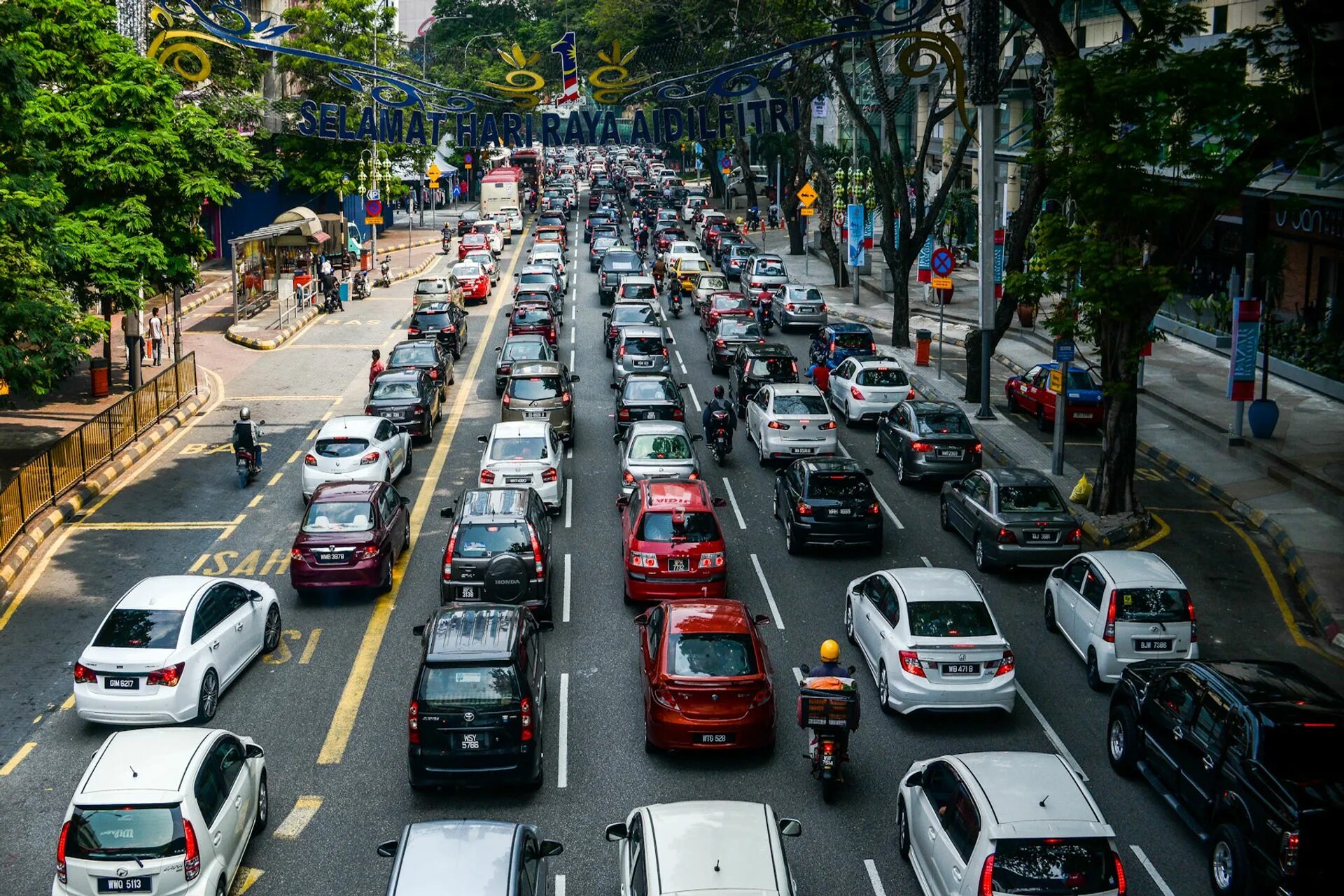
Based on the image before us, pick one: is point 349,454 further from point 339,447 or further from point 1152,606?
point 1152,606

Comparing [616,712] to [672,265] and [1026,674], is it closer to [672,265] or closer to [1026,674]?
[1026,674]

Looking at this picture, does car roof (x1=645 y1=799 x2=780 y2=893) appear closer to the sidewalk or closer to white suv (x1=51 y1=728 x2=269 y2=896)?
white suv (x1=51 y1=728 x2=269 y2=896)

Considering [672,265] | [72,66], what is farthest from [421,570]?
[672,265]

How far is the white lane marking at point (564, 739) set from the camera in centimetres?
1548

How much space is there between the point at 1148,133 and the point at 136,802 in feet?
60.5

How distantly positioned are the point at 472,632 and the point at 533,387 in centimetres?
1506

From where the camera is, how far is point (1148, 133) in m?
22.9

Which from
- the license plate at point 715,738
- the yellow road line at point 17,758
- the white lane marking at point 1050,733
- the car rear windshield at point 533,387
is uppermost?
the car rear windshield at point 533,387

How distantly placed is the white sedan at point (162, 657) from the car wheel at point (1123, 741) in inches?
427

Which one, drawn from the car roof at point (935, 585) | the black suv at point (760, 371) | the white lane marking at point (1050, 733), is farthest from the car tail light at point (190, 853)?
the black suv at point (760, 371)

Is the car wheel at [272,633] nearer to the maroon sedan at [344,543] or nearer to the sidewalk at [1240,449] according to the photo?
the maroon sedan at [344,543]

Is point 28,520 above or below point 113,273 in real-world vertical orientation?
below

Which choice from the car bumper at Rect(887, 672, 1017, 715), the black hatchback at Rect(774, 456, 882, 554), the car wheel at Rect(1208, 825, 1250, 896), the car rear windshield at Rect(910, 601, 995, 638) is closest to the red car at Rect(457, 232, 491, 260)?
the black hatchback at Rect(774, 456, 882, 554)

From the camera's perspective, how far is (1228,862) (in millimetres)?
12844
